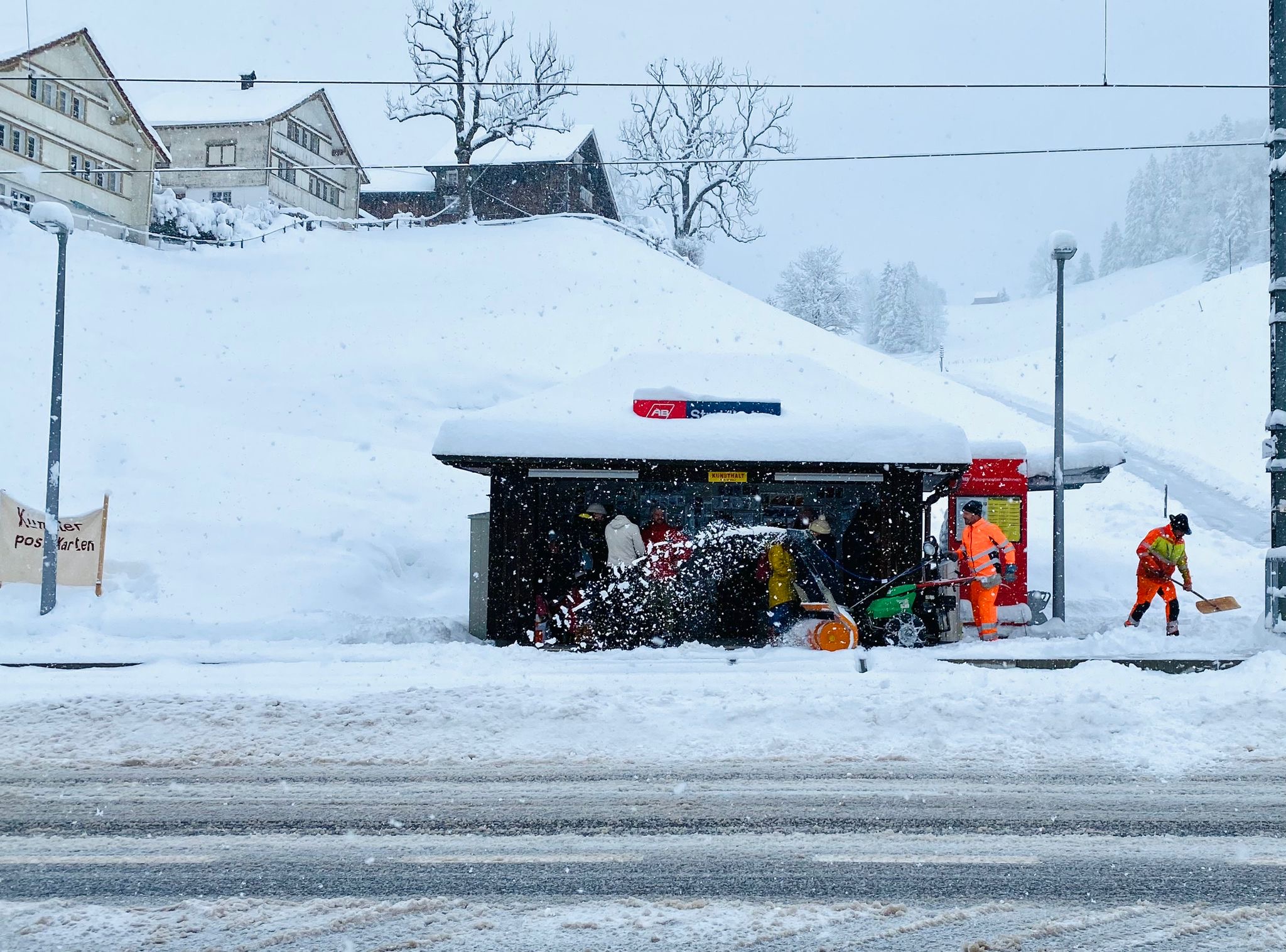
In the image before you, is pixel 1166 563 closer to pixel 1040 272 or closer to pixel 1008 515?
pixel 1008 515

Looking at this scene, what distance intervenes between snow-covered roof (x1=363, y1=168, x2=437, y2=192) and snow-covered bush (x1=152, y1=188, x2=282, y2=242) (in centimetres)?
1546

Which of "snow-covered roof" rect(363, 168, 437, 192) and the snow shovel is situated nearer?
the snow shovel

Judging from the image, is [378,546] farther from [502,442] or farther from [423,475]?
[502,442]

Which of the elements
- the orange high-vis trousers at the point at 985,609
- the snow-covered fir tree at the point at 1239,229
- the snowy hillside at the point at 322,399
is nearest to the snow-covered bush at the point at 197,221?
the snowy hillside at the point at 322,399

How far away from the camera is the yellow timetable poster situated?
15.2 m

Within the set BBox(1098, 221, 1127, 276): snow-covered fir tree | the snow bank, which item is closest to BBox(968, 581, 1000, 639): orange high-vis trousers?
the snow bank

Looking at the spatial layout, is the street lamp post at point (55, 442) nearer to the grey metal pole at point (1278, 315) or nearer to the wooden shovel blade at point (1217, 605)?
the grey metal pole at point (1278, 315)

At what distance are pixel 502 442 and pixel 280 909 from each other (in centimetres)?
864

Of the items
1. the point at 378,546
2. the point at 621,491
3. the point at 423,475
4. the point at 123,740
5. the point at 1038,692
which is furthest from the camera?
the point at 423,475

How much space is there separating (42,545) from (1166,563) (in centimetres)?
1571

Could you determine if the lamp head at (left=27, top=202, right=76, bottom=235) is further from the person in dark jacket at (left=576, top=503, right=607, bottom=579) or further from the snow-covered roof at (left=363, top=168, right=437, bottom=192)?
the snow-covered roof at (left=363, top=168, right=437, bottom=192)

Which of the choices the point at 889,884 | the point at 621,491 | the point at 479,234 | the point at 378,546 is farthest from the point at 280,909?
the point at 479,234

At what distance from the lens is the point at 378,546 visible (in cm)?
1884

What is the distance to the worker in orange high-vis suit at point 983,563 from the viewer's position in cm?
1267
